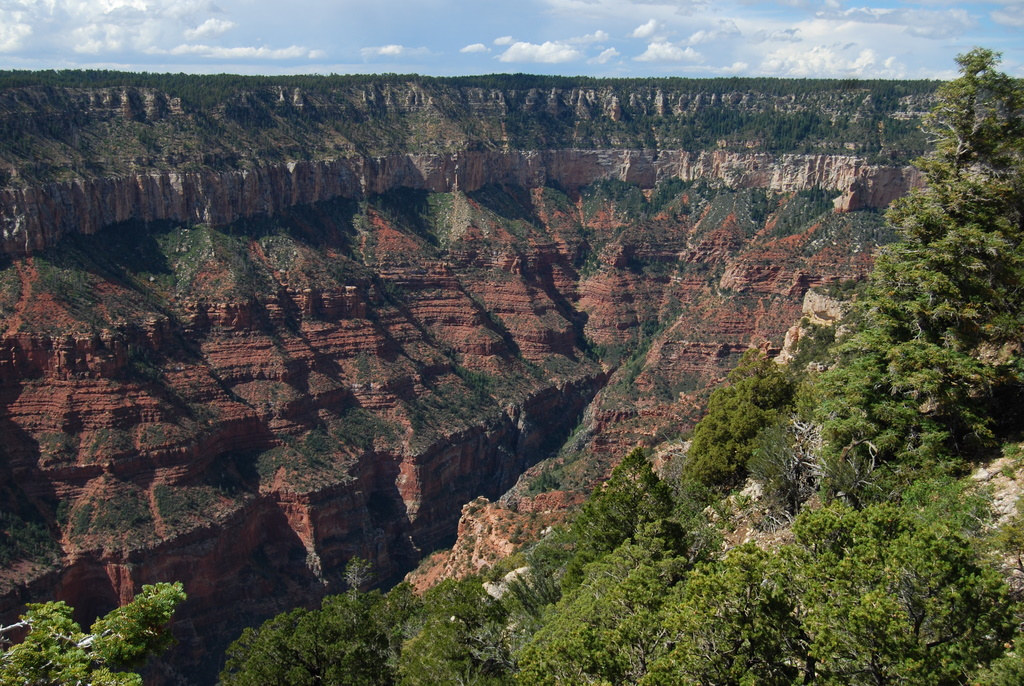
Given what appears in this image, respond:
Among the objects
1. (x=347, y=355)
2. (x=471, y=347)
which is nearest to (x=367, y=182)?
(x=471, y=347)

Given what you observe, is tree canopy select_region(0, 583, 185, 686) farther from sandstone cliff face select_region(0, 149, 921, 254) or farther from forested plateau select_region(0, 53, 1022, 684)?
sandstone cliff face select_region(0, 149, 921, 254)

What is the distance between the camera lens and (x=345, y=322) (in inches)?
4397

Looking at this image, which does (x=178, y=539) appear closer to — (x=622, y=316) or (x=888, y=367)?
(x=888, y=367)

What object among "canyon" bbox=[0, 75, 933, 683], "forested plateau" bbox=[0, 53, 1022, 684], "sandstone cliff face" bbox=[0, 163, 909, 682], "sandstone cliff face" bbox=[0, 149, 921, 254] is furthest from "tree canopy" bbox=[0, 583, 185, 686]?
"sandstone cliff face" bbox=[0, 149, 921, 254]

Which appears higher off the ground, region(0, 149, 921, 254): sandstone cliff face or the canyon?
region(0, 149, 921, 254): sandstone cliff face


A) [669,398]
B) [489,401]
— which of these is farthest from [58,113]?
[669,398]

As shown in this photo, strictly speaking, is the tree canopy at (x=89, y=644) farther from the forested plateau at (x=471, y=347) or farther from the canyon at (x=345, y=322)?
the canyon at (x=345, y=322)

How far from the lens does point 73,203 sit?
313 feet

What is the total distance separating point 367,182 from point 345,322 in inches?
1287

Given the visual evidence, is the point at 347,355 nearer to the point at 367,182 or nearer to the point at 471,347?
the point at 471,347

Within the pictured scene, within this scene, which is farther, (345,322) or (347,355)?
(345,322)

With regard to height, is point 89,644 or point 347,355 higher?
point 89,644

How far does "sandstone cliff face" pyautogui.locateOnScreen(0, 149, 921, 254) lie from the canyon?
375mm

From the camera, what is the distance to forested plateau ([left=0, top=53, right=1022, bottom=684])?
32.7m
